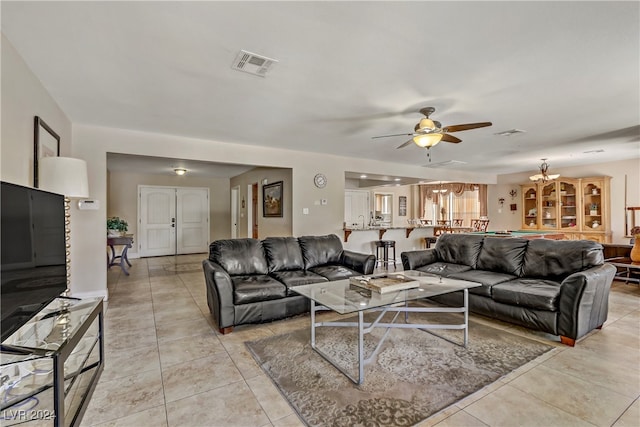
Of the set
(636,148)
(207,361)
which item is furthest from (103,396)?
(636,148)

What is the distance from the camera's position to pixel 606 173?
23.5ft

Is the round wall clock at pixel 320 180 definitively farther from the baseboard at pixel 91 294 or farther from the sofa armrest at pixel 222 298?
the baseboard at pixel 91 294

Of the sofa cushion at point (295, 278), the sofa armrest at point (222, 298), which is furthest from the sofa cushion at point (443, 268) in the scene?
the sofa armrest at point (222, 298)

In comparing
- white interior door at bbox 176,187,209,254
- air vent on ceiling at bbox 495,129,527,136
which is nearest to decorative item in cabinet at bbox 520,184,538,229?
air vent on ceiling at bbox 495,129,527,136

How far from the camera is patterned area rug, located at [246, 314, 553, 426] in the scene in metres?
1.80

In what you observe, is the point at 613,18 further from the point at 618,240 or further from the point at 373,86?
the point at 618,240

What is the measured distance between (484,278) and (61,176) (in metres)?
4.23

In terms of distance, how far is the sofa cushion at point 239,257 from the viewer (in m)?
3.53

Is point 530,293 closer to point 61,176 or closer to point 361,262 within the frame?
point 361,262

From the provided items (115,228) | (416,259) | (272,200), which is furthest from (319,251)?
(115,228)

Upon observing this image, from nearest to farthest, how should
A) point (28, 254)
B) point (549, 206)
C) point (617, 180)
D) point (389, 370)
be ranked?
point (28, 254)
point (389, 370)
point (617, 180)
point (549, 206)

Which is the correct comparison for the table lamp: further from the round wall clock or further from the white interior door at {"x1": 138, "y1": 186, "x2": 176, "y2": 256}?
the white interior door at {"x1": 138, "y1": 186, "x2": 176, "y2": 256}

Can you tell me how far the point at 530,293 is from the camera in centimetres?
288

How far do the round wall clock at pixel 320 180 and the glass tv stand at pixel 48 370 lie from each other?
423cm
